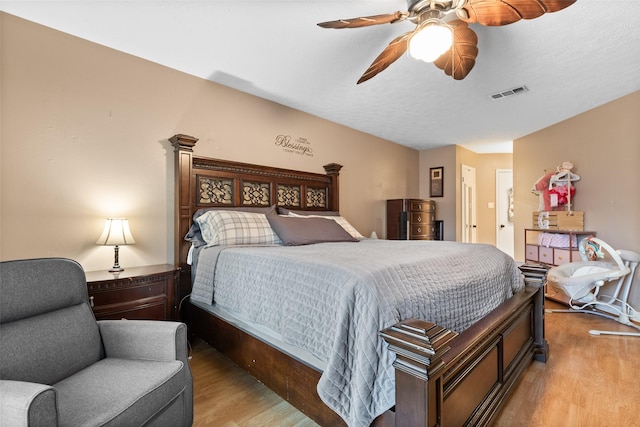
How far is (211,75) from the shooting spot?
2.76m

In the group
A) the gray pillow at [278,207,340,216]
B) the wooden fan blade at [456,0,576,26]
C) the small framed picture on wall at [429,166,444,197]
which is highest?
the wooden fan blade at [456,0,576,26]

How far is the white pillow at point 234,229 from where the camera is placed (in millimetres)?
2365

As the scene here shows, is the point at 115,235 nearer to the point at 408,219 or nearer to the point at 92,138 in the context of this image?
the point at 92,138

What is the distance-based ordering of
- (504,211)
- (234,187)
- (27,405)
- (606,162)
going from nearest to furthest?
(27,405) → (234,187) → (606,162) → (504,211)

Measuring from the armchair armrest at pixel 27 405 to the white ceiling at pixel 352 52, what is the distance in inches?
82.2

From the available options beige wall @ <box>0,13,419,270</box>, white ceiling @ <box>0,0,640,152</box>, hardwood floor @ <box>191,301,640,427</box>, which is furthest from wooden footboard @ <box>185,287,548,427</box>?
white ceiling @ <box>0,0,640,152</box>

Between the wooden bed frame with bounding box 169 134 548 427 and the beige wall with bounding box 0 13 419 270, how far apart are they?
199 millimetres

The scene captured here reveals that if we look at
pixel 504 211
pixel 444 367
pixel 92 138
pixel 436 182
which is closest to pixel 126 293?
pixel 92 138

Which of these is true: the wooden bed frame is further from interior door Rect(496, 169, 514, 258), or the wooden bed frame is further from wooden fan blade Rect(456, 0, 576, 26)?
interior door Rect(496, 169, 514, 258)

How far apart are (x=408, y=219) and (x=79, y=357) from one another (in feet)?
13.4

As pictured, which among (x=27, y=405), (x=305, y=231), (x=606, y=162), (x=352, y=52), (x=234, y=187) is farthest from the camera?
(x=606, y=162)

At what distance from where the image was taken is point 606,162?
3453mm

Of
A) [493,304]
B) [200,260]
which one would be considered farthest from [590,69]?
[200,260]

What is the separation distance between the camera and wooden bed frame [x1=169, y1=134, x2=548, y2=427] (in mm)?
991
